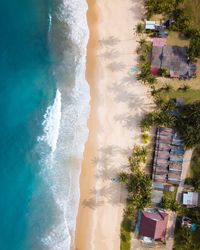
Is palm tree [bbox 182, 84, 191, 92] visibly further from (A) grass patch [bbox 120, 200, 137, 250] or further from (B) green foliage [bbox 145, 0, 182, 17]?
(A) grass patch [bbox 120, 200, 137, 250]

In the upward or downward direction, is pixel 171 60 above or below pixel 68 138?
above

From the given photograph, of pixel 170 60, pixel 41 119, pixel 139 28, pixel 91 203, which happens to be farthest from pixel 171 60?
pixel 91 203

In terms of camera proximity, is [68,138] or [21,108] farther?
[21,108]

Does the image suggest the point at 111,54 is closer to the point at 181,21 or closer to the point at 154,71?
the point at 154,71

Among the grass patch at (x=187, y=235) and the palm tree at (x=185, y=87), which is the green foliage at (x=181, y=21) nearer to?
the palm tree at (x=185, y=87)

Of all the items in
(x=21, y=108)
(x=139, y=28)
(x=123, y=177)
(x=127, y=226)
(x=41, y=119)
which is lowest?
(x=127, y=226)

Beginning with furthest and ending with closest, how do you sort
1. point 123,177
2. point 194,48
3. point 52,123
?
point 52,123 < point 123,177 < point 194,48

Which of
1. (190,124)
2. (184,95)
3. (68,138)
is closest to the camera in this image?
(190,124)

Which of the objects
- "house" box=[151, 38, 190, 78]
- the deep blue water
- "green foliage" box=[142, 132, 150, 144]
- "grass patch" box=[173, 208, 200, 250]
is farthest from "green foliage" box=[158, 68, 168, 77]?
"grass patch" box=[173, 208, 200, 250]
